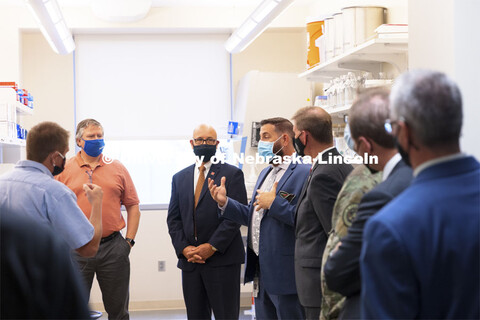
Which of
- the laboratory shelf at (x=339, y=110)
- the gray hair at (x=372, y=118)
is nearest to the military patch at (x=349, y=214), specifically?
the gray hair at (x=372, y=118)

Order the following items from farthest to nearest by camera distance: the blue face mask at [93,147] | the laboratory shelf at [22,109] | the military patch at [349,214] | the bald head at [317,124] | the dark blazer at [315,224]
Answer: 1. the laboratory shelf at [22,109]
2. the blue face mask at [93,147]
3. the bald head at [317,124]
4. the dark blazer at [315,224]
5. the military patch at [349,214]

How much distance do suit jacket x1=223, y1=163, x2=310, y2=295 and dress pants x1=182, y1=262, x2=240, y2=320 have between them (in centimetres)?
34

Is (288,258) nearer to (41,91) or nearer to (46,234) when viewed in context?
(46,234)

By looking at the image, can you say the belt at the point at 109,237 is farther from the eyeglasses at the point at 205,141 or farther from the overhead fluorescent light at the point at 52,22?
the overhead fluorescent light at the point at 52,22

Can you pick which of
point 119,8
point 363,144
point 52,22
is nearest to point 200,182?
point 52,22

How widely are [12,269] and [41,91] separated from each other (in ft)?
21.8

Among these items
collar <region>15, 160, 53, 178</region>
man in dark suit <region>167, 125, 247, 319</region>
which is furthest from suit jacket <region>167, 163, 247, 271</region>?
collar <region>15, 160, 53, 178</region>

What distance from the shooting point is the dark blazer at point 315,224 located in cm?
301

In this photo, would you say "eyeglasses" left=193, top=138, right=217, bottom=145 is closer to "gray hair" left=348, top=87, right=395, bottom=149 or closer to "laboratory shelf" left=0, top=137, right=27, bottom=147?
"laboratory shelf" left=0, top=137, right=27, bottom=147

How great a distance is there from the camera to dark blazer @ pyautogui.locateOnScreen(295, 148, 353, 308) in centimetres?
→ 301

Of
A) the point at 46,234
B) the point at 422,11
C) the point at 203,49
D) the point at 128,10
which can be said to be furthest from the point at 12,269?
the point at 203,49

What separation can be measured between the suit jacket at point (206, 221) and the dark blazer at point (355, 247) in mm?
2058

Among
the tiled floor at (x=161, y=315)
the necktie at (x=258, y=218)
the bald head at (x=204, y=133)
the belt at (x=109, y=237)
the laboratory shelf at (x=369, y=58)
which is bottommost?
the tiled floor at (x=161, y=315)

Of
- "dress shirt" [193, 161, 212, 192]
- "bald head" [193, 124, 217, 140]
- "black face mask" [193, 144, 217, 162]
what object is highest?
"bald head" [193, 124, 217, 140]
